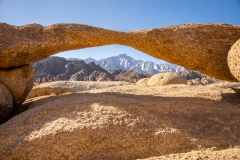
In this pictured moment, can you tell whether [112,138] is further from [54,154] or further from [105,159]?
[54,154]

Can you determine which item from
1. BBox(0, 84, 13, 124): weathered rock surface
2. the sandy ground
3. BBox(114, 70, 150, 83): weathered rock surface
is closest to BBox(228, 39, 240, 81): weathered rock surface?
the sandy ground

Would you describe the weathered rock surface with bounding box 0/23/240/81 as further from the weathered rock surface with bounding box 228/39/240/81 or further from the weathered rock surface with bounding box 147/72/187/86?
the weathered rock surface with bounding box 147/72/187/86

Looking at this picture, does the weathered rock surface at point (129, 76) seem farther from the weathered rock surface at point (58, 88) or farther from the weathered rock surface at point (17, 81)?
the weathered rock surface at point (17, 81)

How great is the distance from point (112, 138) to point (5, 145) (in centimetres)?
204

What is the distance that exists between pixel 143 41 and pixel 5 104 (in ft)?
15.3

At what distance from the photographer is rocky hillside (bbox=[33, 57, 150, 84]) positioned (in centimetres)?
4397

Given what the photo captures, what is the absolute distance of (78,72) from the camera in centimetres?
4734

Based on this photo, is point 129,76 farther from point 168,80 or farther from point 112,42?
point 112,42

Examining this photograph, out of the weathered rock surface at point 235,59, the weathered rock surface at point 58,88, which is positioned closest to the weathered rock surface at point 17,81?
the weathered rock surface at point 235,59

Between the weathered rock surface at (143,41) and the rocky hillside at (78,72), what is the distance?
111ft

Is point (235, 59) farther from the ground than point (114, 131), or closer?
farther from the ground

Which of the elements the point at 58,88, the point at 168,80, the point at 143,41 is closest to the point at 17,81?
the point at 143,41

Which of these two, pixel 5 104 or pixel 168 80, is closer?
pixel 5 104

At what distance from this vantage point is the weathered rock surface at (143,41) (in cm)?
644
